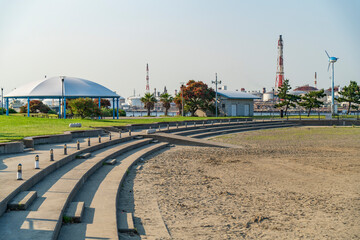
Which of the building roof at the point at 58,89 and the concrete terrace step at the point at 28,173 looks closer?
the concrete terrace step at the point at 28,173

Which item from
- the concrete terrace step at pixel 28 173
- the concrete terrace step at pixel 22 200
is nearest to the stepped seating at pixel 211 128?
the concrete terrace step at pixel 28 173

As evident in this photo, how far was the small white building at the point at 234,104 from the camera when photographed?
67.8m

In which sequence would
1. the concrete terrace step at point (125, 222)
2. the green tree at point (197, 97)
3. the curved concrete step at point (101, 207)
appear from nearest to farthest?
the curved concrete step at point (101, 207) < the concrete terrace step at point (125, 222) < the green tree at point (197, 97)

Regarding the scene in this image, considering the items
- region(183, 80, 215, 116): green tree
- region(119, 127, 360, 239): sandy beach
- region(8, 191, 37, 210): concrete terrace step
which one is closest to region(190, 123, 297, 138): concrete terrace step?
region(119, 127, 360, 239): sandy beach

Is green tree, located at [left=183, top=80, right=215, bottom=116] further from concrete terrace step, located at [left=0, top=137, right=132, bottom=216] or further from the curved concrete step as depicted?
the curved concrete step

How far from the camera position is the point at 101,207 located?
33.3 feet

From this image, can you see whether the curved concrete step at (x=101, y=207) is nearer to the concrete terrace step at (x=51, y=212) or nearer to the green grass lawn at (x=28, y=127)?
the concrete terrace step at (x=51, y=212)

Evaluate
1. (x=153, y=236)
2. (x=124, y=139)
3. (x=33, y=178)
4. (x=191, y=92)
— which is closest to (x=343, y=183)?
(x=153, y=236)

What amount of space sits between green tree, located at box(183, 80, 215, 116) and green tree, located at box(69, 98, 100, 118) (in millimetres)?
23868

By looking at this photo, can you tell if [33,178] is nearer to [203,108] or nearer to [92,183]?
[92,183]

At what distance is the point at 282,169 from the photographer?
58.7ft

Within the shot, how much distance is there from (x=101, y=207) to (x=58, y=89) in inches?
1866

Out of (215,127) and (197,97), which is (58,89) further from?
(215,127)

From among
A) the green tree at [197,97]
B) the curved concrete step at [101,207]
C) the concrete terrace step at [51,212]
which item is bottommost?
the curved concrete step at [101,207]
